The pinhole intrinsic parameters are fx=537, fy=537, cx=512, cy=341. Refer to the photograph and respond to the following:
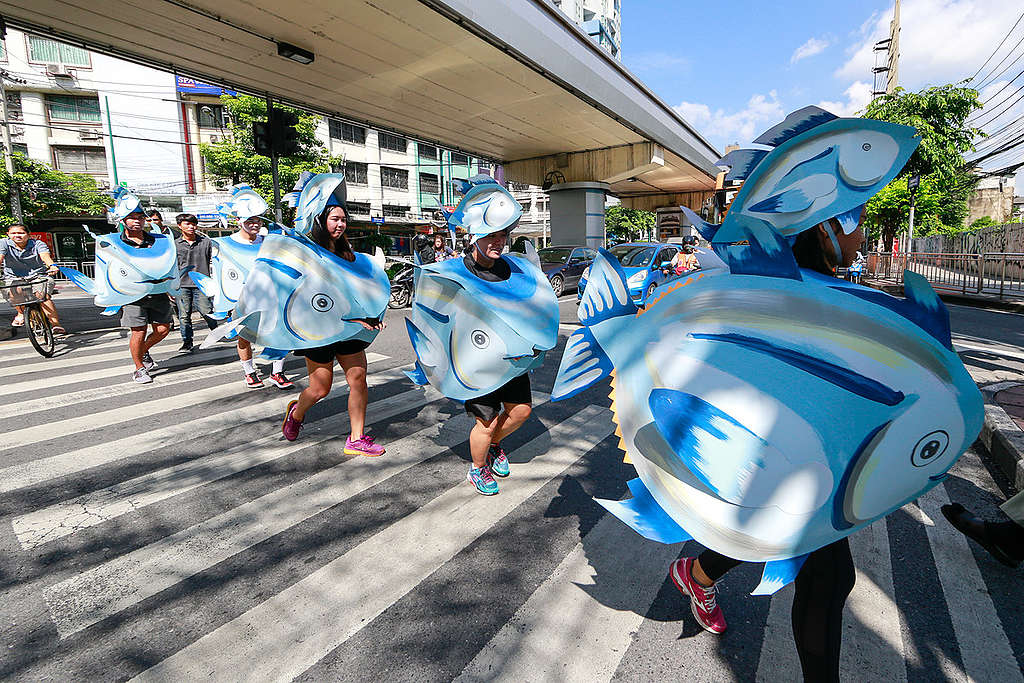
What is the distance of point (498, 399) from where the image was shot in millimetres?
3186

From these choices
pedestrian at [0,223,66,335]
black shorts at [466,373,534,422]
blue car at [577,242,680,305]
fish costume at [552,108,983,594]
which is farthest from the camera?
blue car at [577,242,680,305]

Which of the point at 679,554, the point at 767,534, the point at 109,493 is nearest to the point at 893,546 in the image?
the point at 679,554

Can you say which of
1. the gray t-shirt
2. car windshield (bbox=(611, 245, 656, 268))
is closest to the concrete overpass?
the gray t-shirt

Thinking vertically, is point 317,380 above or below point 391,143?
below

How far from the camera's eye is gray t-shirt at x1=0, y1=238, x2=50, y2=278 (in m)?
7.40

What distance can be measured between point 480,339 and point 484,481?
0.91 meters

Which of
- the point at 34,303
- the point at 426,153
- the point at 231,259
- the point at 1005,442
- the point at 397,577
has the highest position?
the point at 426,153

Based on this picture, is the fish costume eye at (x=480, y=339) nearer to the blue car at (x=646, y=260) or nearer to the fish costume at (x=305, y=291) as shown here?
the fish costume at (x=305, y=291)

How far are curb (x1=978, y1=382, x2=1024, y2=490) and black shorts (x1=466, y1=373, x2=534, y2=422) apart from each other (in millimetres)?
2573

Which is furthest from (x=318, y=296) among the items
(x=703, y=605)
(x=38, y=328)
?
(x=38, y=328)

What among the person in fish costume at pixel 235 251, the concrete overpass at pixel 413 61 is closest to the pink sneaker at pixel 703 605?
the person in fish costume at pixel 235 251

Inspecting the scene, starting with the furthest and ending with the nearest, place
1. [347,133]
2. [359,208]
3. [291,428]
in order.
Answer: [347,133]
[359,208]
[291,428]

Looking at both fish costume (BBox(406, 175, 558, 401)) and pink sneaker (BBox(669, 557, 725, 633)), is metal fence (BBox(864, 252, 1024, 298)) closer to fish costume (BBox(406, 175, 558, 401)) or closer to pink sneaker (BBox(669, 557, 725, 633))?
fish costume (BBox(406, 175, 558, 401))

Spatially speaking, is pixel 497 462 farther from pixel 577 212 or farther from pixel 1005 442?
pixel 577 212
